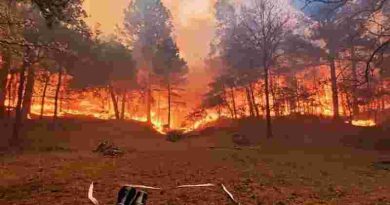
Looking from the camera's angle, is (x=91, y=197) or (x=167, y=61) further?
(x=167, y=61)

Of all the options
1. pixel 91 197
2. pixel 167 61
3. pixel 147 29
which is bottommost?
pixel 91 197

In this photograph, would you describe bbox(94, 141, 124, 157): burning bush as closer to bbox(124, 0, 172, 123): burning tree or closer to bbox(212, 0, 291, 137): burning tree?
bbox(212, 0, 291, 137): burning tree

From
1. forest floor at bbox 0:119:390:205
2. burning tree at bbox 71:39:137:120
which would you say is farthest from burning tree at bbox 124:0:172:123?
forest floor at bbox 0:119:390:205

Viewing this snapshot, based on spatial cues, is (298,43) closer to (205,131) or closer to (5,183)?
(205,131)

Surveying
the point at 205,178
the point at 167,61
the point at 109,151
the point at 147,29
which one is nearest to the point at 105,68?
the point at 167,61

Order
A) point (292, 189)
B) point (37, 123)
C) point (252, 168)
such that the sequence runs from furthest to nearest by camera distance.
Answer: point (37, 123), point (252, 168), point (292, 189)

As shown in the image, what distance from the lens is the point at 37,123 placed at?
40.2m

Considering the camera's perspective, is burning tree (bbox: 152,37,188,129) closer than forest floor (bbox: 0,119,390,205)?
No

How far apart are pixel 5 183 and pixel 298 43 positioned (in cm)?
3551

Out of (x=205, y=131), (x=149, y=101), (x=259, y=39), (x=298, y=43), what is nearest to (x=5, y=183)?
(x=259, y=39)

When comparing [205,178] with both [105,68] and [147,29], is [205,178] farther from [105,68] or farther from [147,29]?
[147,29]

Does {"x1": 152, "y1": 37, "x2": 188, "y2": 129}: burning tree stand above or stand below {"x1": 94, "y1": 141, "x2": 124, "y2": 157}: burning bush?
above

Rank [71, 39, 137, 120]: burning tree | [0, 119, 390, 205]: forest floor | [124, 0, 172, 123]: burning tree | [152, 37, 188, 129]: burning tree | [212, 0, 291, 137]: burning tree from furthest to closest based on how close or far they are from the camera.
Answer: [124, 0, 172, 123]: burning tree < [152, 37, 188, 129]: burning tree < [71, 39, 137, 120]: burning tree < [212, 0, 291, 137]: burning tree < [0, 119, 390, 205]: forest floor

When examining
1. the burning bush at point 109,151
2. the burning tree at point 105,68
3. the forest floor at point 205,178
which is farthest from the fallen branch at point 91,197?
the burning tree at point 105,68
